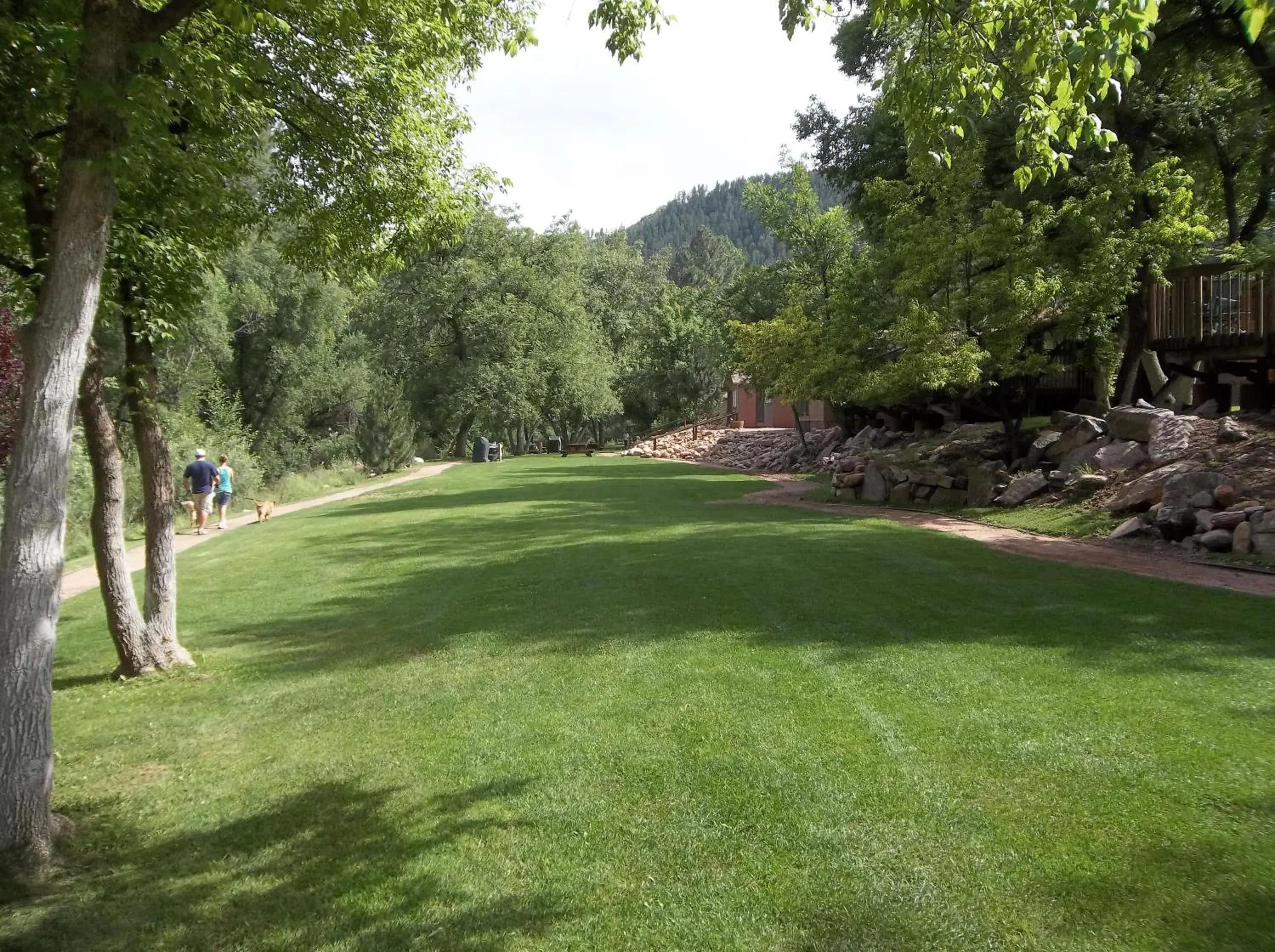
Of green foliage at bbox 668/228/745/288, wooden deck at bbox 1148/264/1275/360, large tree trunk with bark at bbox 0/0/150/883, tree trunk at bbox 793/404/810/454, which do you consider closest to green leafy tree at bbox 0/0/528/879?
large tree trunk with bark at bbox 0/0/150/883

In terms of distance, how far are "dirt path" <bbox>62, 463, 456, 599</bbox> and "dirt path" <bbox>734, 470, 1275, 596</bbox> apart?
1012 cm

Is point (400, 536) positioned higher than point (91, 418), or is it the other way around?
point (91, 418)

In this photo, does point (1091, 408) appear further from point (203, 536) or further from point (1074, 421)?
point (203, 536)

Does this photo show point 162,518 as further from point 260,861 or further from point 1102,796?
point 1102,796

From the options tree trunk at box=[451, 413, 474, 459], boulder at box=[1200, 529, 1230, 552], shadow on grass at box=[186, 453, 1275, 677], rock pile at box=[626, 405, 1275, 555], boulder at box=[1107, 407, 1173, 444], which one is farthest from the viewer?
tree trunk at box=[451, 413, 474, 459]

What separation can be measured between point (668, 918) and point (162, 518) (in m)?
5.71

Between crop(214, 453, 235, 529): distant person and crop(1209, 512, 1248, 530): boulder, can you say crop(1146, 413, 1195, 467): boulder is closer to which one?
crop(1209, 512, 1248, 530): boulder

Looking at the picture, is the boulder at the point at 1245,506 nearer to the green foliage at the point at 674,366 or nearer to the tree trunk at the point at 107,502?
the tree trunk at the point at 107,502

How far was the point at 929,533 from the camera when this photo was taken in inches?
539

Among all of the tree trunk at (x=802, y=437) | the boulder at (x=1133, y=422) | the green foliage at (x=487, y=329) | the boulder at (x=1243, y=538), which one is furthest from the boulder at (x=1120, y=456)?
the green foliage at (x=487, y=329)

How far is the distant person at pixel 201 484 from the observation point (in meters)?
17.5

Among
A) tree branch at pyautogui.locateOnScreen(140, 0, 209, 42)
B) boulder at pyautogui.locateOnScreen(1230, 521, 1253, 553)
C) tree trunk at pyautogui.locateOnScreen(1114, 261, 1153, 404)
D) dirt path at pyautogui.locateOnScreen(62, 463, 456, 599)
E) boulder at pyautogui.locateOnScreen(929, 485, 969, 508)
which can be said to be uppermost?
tree branch at pyautogui.locateOnScreen(140, 0, 209, 42)

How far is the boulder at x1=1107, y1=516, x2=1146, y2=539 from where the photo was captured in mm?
12062

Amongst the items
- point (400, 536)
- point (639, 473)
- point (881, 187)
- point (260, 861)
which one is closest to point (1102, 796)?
point (260, 861)
